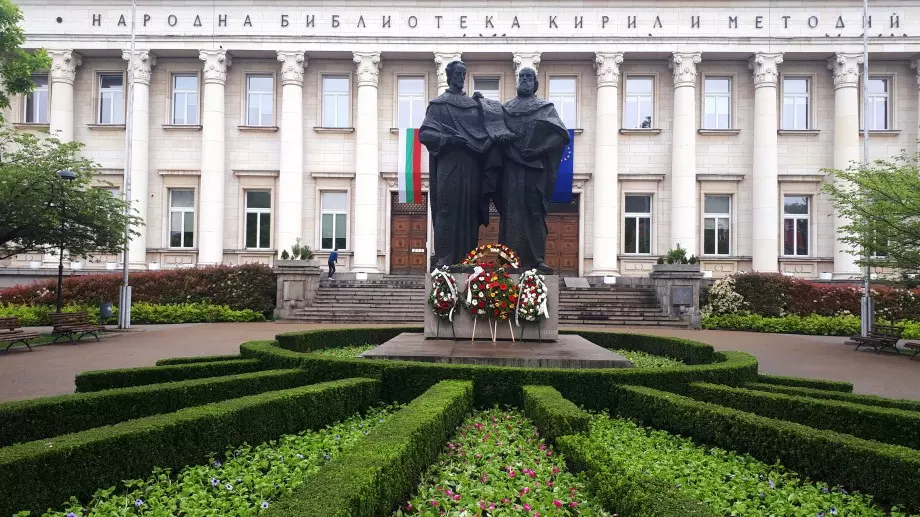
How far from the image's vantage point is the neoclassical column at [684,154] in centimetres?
2928

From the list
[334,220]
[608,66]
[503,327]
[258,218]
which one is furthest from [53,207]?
[608,66]

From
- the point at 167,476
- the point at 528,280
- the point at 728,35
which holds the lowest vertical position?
the point at 167,476

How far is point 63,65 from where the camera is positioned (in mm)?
29594

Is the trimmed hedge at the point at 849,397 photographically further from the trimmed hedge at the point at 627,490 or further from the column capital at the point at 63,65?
the column capital at the point at 63,65

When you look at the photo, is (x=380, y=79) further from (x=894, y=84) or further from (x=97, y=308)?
(x=894, y=84)

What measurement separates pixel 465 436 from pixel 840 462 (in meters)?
3.16

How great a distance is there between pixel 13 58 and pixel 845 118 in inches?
1342

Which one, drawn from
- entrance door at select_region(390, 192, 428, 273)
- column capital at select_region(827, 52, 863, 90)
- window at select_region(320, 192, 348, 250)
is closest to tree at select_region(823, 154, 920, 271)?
column capital at select_region(827, 52, 863, 90)

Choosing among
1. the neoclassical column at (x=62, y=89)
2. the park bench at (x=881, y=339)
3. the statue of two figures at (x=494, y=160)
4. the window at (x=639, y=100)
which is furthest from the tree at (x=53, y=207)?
the window at (x=639, y=100)

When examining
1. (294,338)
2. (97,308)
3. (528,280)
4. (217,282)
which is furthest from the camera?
(217,282)

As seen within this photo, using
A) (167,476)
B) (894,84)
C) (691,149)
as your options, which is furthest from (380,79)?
(167,476)

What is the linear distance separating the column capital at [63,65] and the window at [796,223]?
121 ft

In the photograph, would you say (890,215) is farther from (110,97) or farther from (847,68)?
(110,97)

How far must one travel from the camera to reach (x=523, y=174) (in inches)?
402
